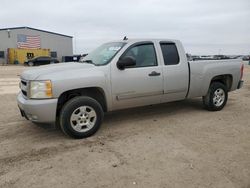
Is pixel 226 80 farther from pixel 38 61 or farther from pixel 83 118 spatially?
pixel 38 61

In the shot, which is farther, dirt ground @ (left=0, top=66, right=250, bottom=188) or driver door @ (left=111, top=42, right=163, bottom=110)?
driver door @ (left=111, top=42, right=163, bottom=110)

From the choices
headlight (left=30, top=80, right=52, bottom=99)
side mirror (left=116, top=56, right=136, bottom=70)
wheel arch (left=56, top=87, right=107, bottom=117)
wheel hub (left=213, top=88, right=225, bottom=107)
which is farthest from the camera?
wheel hub (left=213, top=88, right=225, bottom=107)

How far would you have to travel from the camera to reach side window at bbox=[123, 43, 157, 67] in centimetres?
522

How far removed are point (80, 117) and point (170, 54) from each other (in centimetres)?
259

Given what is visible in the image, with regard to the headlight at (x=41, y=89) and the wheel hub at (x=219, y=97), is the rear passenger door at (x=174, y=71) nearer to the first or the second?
the wheel hub at (x=219, y=97)

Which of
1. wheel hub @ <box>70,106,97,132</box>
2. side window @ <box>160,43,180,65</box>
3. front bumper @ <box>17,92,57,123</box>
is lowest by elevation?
wheel hub @ <box>70,106,97,132</box>

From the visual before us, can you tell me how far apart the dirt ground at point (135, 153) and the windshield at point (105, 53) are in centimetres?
141

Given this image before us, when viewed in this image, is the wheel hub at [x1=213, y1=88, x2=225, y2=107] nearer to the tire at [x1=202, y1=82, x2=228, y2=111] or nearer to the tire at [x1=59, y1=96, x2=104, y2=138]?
the tire at [x1=202, y1=82, x2=228, y2=111]

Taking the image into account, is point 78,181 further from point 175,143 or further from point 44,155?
point 175,143

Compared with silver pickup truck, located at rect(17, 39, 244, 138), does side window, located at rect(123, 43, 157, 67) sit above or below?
above

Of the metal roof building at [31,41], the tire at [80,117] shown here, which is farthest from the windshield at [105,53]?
the metal roof building at [31,41]

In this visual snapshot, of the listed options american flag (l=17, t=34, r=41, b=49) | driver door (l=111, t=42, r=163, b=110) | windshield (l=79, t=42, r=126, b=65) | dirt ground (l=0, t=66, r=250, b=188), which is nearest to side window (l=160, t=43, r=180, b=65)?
driver door (l=111, t=42, r=163, b=110)

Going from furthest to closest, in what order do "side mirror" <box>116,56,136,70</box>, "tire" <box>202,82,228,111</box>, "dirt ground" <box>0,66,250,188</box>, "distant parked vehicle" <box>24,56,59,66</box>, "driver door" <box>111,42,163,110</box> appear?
1. "distant parked vehicle" <box>24,56,59,66</box>
2. "tire" <box>202,82,228,111</box>
3. "driver door" <box>111,42,163,110</box>
4. "side mirror" <box>116,56,136,70</box>
5. "dirt ground" <box>0,66,250,188</box>

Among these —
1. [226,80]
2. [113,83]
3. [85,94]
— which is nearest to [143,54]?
[113,83]
